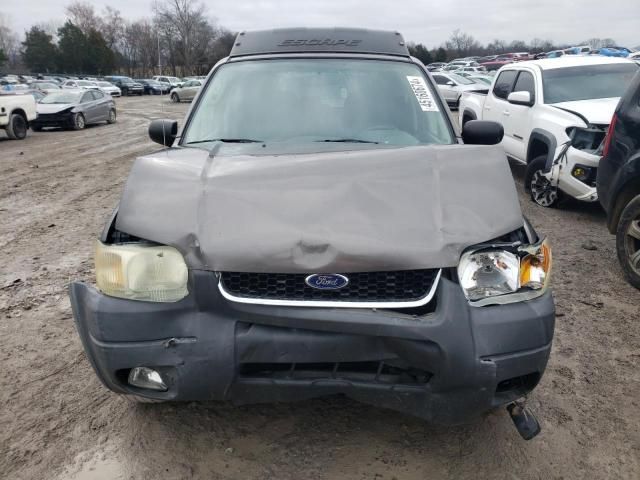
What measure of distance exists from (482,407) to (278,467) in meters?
0.91

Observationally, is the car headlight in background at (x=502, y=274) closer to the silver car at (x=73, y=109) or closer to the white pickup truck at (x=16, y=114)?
the white pickup truck at (x=16, y=114)

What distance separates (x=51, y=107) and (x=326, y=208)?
17845 mm

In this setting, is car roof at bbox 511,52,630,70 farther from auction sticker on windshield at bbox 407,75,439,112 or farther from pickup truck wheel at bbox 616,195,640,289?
auction sticker on windshield at bbox 407,75,439,112

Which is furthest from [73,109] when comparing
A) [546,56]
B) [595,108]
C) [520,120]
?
[546,56]

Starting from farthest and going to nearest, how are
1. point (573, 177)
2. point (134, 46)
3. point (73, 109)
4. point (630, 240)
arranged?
point (134, 46)
point (73, 109)
point (573, 177)
point (630, 240)

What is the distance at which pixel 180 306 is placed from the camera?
203 cm

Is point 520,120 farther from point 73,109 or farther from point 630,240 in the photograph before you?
point 73,109

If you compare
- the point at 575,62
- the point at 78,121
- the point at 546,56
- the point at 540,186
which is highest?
the point at 575,62

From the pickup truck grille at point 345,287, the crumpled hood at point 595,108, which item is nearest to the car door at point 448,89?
the crumpled hood at point 595,108

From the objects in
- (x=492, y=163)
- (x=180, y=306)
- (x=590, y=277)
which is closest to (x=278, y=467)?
(x=180, y=306)

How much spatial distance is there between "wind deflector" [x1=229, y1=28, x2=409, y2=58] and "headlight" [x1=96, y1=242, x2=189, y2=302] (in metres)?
2.46

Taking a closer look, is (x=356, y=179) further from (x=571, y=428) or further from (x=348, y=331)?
(x=571, y=428)

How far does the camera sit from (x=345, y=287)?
2027 mm

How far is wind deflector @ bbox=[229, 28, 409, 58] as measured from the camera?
13.4 feet
